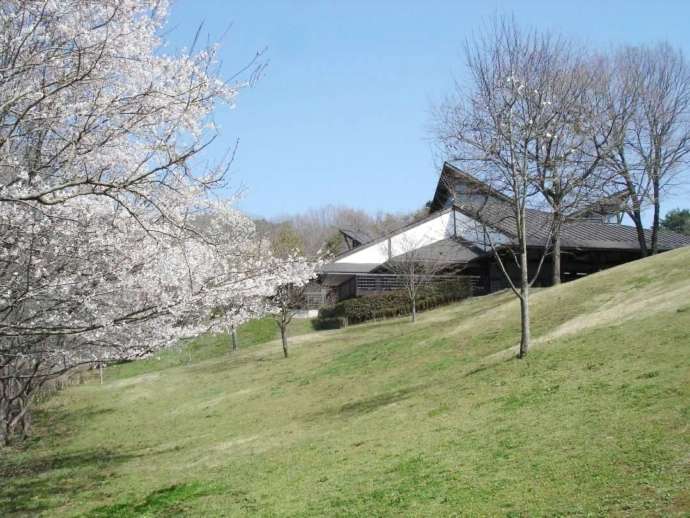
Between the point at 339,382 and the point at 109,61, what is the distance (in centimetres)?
1264

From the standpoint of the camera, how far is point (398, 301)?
3322 cm

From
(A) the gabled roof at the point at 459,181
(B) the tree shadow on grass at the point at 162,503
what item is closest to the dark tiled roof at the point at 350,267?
(A) the gabled roof at the point at 459,181

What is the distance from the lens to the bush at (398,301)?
32.5m

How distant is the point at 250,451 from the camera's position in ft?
39.5

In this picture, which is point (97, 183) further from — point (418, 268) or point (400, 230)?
point (400, 230)

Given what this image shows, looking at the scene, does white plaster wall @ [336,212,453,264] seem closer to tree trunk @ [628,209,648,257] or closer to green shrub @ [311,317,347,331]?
green shrub @ [311,317,347,331]

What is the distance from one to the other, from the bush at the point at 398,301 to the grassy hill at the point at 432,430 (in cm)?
983

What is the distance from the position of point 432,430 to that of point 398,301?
23.1 m

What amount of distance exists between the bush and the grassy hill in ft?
32.3

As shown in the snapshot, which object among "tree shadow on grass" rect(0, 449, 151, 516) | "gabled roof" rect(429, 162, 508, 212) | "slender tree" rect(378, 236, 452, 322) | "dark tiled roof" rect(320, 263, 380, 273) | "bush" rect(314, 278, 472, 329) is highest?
"gabled roof" rect(429, 162, 508, 212)

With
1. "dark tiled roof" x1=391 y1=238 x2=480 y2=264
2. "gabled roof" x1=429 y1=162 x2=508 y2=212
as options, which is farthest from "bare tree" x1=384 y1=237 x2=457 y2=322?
"gabled roof" x1=429 y1=162 x2=508 y2=212

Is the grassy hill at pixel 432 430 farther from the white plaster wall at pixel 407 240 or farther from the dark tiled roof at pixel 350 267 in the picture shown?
the dark tiled roof at pixel 350 267

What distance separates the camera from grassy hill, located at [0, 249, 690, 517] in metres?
6.92

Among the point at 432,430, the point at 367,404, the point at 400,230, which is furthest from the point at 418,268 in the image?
the point at 432,430
